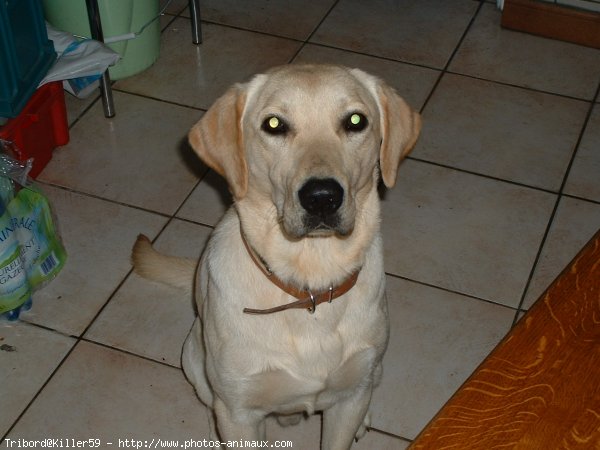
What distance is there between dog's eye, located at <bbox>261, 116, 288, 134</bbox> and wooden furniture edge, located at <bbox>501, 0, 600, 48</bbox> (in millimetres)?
2636

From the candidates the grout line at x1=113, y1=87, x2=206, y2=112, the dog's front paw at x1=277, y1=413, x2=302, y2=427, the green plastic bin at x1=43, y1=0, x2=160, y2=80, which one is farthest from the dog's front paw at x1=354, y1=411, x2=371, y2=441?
the green plastic bin at x1=43, y1=0, x2=160, y2=80

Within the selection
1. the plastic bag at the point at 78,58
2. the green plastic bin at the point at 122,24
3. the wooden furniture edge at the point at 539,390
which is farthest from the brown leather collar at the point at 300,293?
the green plastic bin at the point at 122,24

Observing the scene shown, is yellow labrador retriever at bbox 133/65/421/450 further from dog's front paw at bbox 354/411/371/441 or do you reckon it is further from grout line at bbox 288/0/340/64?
grout line at bbox 288/0/340/64

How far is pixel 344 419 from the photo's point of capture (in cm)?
216

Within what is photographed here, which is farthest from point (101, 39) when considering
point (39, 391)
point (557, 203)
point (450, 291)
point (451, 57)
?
point (557, 203)

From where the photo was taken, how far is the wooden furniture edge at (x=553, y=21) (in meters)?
3.97

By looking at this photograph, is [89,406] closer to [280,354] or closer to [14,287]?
[14,287]

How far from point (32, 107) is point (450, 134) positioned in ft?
5.72

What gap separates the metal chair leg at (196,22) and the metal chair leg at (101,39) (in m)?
0.60

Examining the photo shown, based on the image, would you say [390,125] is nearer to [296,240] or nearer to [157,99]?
[296,240]

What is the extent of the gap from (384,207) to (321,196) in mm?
1444

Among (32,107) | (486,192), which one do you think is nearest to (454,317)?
(486,192)

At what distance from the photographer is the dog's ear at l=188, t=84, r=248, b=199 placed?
1901 mm

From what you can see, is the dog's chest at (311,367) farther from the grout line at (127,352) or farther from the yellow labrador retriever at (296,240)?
the grout line at (127,352)
